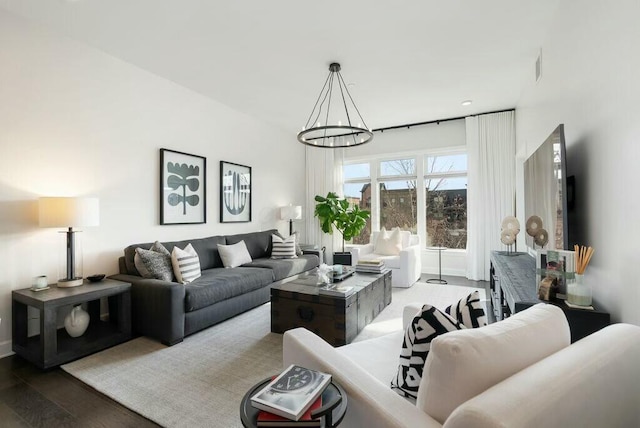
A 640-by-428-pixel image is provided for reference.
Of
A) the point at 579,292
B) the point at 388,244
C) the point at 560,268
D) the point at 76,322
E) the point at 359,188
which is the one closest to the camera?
the point at 579,292

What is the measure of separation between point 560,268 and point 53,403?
3156 mm

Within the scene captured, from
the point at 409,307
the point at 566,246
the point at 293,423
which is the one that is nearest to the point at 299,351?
the point at 293,423

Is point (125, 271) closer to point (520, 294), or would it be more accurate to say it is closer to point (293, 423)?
point (293, 423)

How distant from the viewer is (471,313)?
1133 mm

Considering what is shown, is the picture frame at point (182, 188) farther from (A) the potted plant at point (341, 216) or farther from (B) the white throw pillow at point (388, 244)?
(B) the white throw pillow at point (388, 244)

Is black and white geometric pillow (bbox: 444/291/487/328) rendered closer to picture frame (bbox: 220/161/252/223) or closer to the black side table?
the black side table

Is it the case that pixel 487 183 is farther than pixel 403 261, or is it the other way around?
pixel 487 183

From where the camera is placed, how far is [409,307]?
177 cm

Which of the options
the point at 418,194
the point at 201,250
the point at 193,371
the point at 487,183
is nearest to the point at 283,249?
the point at 201,250

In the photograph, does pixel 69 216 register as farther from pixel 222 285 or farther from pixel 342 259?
pixel 342 259

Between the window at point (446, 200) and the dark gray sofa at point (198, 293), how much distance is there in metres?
3.12

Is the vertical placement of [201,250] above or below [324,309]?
above

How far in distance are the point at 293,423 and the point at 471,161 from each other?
5357 mm

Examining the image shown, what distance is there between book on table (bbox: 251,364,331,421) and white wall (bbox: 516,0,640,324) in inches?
59.6
